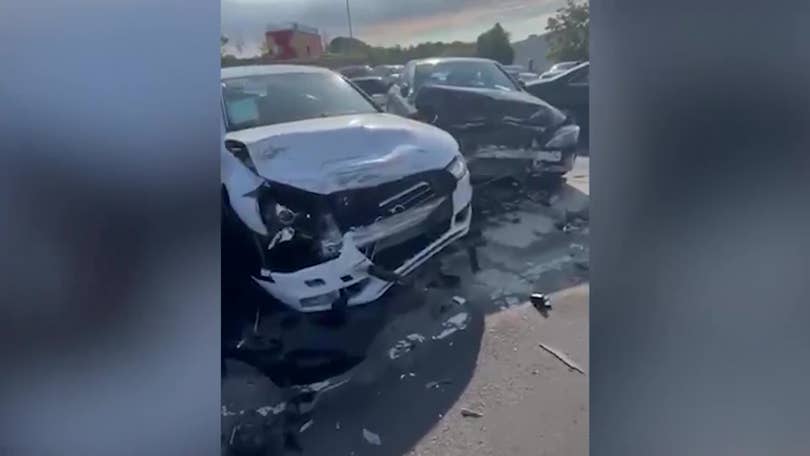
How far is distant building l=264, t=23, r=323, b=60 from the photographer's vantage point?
987 mm

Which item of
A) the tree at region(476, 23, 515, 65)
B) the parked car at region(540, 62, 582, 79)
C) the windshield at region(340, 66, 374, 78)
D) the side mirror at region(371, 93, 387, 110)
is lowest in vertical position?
the side mirror at region(371, 93, 387, 110)

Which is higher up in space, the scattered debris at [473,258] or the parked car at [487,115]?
the parked car at [487,115]

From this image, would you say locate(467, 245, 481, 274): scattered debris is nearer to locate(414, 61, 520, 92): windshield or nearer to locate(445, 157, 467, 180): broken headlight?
locate(445, 157, 467, 180): broken headlight

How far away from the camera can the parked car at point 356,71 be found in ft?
3.31

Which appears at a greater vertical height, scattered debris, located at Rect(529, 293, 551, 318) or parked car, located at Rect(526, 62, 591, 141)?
parked car, located at Rect(526, 62, 591, 141)

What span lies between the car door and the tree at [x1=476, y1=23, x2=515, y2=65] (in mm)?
107

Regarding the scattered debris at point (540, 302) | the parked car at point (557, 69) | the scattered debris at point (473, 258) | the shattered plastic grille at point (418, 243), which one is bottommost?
the scattered debris at point (540, 302)

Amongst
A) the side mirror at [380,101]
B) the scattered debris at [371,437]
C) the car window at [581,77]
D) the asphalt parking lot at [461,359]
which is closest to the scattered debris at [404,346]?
the asphalt parking lot at [461,359]

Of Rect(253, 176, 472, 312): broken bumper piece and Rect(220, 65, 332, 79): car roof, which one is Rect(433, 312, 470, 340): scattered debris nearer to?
Rect(253, 176, 472, 312): broken bumper piece

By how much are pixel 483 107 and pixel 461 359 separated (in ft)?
1.22

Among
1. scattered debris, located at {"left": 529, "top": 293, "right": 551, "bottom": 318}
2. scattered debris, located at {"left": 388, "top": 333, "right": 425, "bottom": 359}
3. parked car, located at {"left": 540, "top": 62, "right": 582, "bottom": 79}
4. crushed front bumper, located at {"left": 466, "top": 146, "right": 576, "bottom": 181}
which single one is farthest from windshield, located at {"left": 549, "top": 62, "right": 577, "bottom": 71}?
scattered debris, located at {"left": 388, "top": 333, "right": 425, "bottom": 359}

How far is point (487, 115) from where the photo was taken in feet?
3.47

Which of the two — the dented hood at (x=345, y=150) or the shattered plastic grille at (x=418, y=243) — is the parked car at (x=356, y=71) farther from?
the shattered plastic grille at (x=418, y=243)
